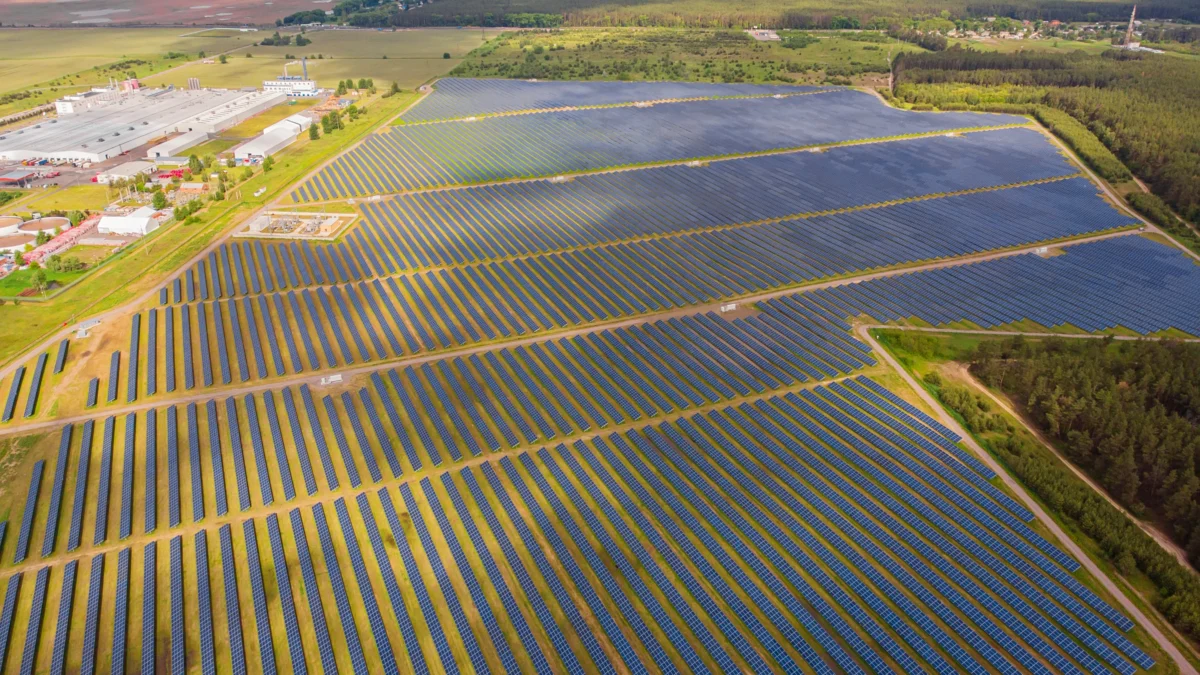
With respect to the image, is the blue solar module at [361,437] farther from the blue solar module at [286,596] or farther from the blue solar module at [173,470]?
the blue solar module at [173,470]

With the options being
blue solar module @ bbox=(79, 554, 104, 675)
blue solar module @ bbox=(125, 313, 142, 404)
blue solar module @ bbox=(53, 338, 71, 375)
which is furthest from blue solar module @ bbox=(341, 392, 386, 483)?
blue solar module @ bbox=(53, 338, 71, 375)

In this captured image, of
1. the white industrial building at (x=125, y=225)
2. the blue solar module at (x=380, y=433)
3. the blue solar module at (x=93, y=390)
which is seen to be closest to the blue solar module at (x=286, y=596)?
the blue solar module at (x=380, y=433)

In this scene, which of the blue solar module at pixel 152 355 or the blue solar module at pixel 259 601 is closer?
the blue solar module at pixel 259 601

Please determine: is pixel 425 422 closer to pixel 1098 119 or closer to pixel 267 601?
pixel 267 601

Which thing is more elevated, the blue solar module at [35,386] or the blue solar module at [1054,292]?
the blue solar module at [35,386]

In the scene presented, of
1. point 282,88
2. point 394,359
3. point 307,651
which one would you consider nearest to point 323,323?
point 394,359

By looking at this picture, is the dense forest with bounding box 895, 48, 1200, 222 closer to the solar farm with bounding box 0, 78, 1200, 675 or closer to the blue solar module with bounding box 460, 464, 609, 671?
the solar farm with bounding box 0, 78, 1200, 675

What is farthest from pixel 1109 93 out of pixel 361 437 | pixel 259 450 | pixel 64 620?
pixel 64 620
